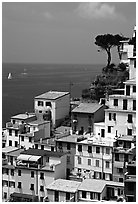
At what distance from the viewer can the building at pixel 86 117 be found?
1248 centimetres

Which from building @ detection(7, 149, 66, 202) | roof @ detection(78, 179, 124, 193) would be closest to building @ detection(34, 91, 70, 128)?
building @ detection(7, 149, 66, 202)

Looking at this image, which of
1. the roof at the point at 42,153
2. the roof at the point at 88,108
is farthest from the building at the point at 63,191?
the roof at the point at 88,108

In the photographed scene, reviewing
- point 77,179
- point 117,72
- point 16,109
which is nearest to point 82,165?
point 77,179

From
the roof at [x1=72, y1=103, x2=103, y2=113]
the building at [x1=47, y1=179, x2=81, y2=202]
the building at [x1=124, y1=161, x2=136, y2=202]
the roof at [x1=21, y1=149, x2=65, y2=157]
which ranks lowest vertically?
the building at [x1=47, y1=179, x2=81, y2=202]

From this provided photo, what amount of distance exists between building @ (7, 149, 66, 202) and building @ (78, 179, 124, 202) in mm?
1048

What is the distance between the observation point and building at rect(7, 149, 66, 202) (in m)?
11.0

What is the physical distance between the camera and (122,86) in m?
14.4

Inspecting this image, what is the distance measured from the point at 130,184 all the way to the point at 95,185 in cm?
138

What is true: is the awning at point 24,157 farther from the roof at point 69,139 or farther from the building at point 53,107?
the building at point 53,107

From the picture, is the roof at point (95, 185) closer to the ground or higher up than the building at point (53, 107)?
closer to the ground

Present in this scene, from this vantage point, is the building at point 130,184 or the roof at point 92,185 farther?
the roof at point 92,185

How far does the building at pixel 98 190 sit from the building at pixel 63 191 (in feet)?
0.61

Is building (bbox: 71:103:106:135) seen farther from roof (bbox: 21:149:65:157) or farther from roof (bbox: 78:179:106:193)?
roof (bbox: 78:179:106:193)

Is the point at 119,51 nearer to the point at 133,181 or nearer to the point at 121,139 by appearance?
the point at 121,139
